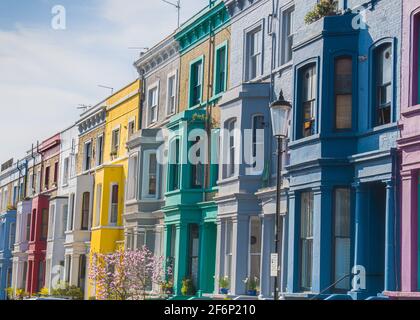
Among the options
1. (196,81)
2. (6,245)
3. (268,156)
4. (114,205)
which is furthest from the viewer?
(6,245)

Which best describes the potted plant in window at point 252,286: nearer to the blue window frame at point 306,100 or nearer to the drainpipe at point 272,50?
the drainpipe at point 272,50

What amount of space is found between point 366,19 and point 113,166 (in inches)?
828

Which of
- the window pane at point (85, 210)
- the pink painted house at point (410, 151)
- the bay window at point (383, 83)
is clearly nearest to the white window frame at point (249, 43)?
the bay window at point (383, 83)

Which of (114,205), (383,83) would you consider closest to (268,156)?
(383,83)

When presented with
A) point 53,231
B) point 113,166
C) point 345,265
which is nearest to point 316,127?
point 345,265

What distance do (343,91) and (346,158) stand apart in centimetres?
175

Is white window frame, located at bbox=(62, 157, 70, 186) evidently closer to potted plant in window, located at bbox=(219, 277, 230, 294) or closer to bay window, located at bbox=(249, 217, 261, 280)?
potted plant in window, located at bbox=(219, 277, 230, 294)

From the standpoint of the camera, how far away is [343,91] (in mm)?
20078

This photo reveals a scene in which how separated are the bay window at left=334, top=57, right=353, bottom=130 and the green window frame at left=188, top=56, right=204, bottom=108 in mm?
11196

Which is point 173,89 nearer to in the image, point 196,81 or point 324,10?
point 196,81

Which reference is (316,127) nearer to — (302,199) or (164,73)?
(302,199)

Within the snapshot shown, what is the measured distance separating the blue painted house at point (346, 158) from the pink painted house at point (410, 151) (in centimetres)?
40

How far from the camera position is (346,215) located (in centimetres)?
1939

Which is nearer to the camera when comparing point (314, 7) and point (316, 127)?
point (316, 127)
